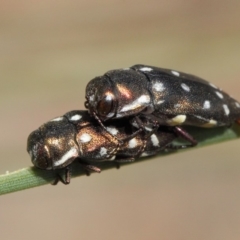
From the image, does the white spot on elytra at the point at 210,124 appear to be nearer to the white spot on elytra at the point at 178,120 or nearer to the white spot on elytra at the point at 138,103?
the white spot on elytra at the point at 178,120

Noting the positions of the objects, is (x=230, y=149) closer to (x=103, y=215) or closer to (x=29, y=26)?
(x=103, y=215)

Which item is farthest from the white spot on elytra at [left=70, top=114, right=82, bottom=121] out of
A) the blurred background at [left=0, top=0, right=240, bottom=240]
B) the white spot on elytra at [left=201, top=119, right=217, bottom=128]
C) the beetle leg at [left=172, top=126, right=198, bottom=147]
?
A: the blurred background at [left=0, top=0, right=240, bottom=240]

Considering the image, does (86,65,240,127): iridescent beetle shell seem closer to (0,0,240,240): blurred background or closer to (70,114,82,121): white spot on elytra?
(70,114,82,121): white spot on elytra

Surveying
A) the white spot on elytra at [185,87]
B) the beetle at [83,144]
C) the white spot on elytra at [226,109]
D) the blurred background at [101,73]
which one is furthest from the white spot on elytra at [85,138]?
the blurred background at [101,73]

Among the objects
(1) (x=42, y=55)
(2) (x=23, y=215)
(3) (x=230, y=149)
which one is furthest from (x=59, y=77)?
(3) (x=230, y=149)

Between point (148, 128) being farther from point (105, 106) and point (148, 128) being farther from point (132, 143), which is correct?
A: point (105, 106)

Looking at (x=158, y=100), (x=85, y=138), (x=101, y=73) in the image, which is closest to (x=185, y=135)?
(x=158, y=100)

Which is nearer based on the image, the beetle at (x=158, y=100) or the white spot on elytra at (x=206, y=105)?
the beetle at (x=158, y=100)

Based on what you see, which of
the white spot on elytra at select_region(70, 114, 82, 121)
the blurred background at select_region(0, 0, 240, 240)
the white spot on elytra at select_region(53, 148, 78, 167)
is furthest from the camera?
the blurred background at select_region(0, 0, 240, 240)

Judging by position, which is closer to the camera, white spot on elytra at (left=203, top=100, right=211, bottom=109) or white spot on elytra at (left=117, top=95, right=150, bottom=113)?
white spot on elytra at (left=117, top=95, right=150, bottom=113)
